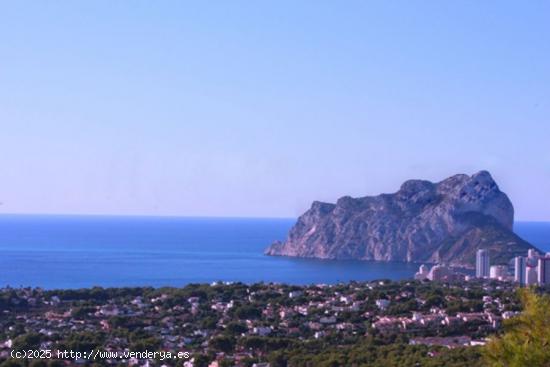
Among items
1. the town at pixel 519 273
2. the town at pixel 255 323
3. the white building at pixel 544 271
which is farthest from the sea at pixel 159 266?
the town at pixel 255 323

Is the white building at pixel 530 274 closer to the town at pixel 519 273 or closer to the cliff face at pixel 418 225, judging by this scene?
the town at pixel 519 273

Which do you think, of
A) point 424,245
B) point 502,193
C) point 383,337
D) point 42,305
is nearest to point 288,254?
point 424,245

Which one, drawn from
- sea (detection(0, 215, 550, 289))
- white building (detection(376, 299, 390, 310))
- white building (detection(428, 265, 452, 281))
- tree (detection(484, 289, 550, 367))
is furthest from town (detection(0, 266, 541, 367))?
sea (detection(0, 215, 550, 289))

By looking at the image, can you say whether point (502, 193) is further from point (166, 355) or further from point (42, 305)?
point (166, 355)

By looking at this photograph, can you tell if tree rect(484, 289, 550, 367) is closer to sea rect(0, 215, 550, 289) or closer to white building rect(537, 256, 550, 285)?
sea rect(0, 215, 550, 289)

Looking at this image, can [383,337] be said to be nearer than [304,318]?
Yes

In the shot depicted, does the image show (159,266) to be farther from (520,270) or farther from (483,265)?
(520,270)

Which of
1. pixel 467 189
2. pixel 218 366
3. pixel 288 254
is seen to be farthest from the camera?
pixel 288 254
